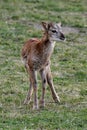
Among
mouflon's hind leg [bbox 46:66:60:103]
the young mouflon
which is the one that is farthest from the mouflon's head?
mouflon's hind leg [bbox 46:66:60:103]

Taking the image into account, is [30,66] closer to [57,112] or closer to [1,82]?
[57,112]

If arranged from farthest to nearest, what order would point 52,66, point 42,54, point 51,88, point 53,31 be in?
point 52,66 < point 51,88 < point 42,54 < point 53,31

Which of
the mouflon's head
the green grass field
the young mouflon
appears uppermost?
the mouflon's head

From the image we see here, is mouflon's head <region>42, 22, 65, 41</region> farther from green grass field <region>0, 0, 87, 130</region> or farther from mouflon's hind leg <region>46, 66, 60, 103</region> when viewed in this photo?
green grass field <region>0, 0, 87, 130</region>

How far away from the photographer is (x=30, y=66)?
11.0m

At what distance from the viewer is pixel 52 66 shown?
47.5 feet

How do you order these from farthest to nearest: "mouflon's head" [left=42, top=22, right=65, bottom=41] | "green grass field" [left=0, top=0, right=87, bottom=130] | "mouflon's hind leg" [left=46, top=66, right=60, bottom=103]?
"mouflon's hind leg" [left=46, top=66, right=60, bottom=103] < "mouflon's head" [left=42, top=22, right=65, bottom=41] < "green grass field" [left=0, top=0, right=87, bottom=130]

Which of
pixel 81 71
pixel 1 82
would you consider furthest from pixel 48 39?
pixel 81 71

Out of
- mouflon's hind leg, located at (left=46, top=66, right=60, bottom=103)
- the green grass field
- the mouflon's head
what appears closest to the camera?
the green grass field

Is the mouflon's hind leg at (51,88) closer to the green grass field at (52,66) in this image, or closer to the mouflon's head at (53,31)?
the green grass field at (52,66)

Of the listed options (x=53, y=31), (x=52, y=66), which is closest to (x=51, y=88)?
(x=53, y=31)

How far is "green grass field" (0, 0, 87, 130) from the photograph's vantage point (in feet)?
33.0

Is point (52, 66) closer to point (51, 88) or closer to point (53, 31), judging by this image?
point (51, 88)

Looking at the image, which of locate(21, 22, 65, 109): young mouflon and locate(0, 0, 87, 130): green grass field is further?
locate(21, 22, 65, 109): young mouflon
